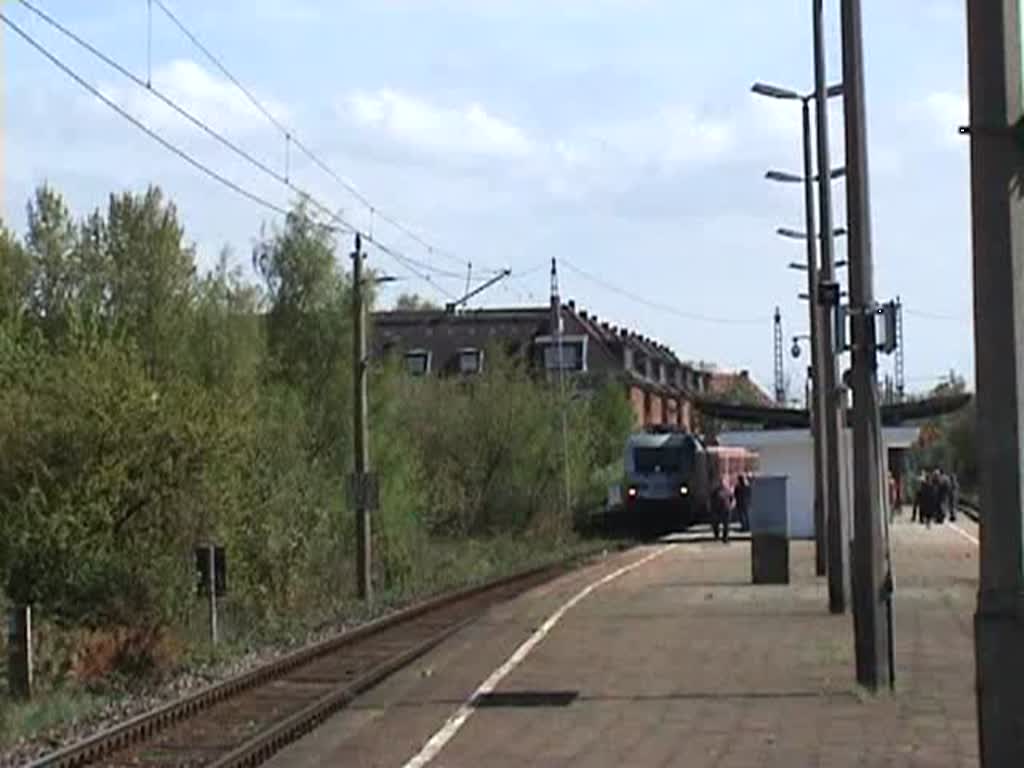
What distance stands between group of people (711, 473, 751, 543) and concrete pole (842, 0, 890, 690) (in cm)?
3541

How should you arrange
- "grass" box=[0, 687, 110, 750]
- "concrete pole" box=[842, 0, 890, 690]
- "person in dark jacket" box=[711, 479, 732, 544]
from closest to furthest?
"concrete pole" box=[842, 0, 890, 690]
"grass" box=[0, 687, 110, 750]
"person in dark jacket" box=[711, 479, 732, 544]

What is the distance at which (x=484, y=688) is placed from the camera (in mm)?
19312

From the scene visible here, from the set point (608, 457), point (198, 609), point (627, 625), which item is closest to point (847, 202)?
point (627, 625)

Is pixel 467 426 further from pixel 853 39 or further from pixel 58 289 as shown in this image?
pixel 853 39

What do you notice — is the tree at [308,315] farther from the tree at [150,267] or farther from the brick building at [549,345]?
the brick building at [549,345]

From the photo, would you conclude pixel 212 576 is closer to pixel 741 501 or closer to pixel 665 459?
pixel 741 501

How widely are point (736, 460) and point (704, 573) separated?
33491mm

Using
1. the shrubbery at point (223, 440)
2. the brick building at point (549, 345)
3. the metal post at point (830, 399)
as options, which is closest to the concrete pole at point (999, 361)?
the metal post at point (830, 399)

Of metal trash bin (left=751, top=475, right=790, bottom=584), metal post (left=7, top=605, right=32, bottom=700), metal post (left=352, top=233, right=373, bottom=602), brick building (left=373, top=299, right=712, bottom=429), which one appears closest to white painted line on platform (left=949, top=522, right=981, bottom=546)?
metal trash bin (left=751, top=475, right=790, bottom=584)

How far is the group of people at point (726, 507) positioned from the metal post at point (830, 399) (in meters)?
24.8

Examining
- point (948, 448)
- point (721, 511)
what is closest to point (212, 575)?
point (721, 511)

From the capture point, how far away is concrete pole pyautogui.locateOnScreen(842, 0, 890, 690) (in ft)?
57.9

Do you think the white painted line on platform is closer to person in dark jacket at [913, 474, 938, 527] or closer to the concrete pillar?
person in dark jacket at [913, 474, 938, 527]

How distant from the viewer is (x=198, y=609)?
31281 mm
